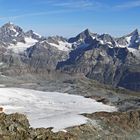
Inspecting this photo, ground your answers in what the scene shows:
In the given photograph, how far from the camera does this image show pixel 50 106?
93.4 meters

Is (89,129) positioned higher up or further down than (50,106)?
further down

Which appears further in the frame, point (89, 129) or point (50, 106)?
point (50, 106)

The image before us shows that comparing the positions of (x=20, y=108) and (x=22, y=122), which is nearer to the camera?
(x=22, y=122)

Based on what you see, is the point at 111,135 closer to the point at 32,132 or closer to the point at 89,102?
the point at 32,132

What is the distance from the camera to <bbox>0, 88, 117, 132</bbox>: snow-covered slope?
71075mm

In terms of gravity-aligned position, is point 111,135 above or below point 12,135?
below

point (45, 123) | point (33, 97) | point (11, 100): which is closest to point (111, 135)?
point (45, 123)

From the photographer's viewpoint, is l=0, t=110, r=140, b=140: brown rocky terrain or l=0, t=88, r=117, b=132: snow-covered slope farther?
l=0, t=88, r=117, b=132: snow-covered slope

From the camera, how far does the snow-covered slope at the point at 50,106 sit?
233 ft

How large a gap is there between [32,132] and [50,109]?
44282 millimetres

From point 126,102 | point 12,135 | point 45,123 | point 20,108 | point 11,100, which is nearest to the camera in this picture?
point 12,135

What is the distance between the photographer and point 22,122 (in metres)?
45.3

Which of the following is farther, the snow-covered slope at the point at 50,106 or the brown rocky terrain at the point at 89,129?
the snow-covered slope at the point at 50,106

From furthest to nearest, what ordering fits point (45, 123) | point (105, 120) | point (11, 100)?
point (11, 100), point (105, 120), point (45, 123)
